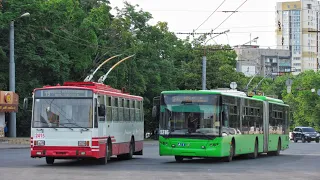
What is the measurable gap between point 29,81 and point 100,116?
3202cm

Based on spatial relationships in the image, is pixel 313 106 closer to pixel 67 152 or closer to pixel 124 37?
pixel 124 37

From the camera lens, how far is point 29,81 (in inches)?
2188

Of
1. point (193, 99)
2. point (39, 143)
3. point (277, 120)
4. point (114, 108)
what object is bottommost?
point (39, 143)

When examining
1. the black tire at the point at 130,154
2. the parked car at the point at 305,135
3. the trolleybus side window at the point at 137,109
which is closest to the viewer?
the black tire at the point at 130,154

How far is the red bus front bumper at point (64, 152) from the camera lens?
2364cm

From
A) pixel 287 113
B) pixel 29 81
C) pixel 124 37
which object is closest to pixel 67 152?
pixel 287 113

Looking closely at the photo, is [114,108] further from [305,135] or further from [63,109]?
[305,135]

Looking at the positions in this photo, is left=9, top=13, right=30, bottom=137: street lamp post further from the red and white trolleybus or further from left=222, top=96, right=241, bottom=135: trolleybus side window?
the red and white trolleybus

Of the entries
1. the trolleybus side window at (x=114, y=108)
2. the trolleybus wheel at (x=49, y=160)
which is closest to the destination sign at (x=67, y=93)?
the trolleybus wheel at (x=49, y=160)

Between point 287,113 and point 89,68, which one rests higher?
point 89,68

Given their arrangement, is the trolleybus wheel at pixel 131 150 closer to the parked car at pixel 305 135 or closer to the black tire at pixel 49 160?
the black tire at pixel 49 160

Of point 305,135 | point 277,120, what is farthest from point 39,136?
point 305,135

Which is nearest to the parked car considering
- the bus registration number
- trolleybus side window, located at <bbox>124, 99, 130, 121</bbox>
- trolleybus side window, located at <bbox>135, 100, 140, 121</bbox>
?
trolleybus side window, located at <bbox>135, 100, 140, 121</bbox>

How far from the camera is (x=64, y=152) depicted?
2364 cm
